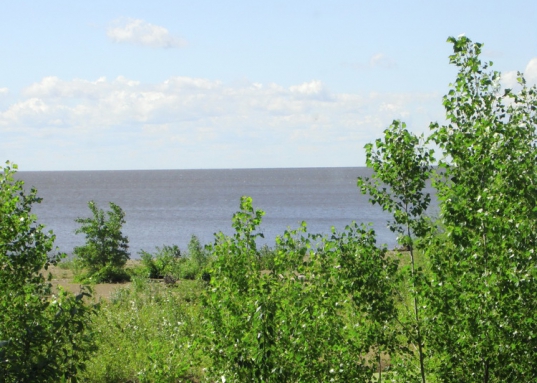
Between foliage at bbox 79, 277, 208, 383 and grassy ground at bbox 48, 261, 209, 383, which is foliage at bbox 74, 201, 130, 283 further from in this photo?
foliage at bbox 79, 277, 208, 383

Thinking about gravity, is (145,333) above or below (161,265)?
below

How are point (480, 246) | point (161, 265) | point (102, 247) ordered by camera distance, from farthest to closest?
point (102, 247)
point (161, 265)
point (480, 246)

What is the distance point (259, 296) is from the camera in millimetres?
6059

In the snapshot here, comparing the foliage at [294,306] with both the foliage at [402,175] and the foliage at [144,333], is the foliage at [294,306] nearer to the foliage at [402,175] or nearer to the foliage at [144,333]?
the foliage at [402,175]

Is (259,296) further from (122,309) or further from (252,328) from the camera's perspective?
(122,309)

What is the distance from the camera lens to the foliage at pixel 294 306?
6199mm

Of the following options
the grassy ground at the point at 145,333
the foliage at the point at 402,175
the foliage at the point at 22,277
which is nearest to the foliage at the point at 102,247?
the grassy ground at the point at 145,333

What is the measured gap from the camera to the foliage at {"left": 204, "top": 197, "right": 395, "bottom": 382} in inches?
244

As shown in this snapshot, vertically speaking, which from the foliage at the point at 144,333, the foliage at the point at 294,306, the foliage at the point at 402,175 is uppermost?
the foliage at the point at 402,175

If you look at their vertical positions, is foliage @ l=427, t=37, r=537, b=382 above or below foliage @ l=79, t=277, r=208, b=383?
above

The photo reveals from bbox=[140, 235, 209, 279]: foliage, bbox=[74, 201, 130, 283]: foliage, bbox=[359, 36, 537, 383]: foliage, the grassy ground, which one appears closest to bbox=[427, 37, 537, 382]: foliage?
bbox=[359, 36, 537, 383]: foliage

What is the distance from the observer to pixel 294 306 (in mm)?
6418

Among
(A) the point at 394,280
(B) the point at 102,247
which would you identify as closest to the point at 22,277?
(A) the point at 394,280

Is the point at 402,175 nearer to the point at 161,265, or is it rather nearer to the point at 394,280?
the point at 394,280
